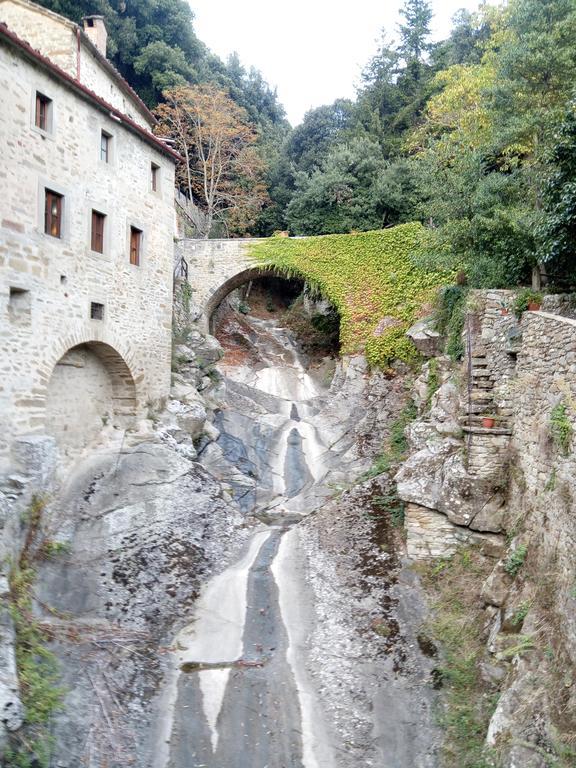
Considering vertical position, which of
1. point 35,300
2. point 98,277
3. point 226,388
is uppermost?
point 98,277

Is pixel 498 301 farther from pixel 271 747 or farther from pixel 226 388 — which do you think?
pixel 226 388

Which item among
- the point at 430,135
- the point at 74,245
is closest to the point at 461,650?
the point at 74,245

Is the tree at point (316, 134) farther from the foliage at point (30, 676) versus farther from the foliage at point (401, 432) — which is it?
the foliage at point (30, 676)

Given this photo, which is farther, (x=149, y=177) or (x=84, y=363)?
(x=149, y=177)

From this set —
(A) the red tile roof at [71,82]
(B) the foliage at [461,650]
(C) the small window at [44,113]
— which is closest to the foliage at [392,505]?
(B) the foliage at [461,650]

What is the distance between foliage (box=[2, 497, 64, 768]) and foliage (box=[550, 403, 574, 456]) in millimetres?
8853

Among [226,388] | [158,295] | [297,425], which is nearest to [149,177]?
[158,295]

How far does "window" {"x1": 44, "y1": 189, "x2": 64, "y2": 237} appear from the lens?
1295 centimetres

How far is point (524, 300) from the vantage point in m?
11.9

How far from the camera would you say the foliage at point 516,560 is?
360 inches

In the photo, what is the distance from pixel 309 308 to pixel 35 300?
933 inches

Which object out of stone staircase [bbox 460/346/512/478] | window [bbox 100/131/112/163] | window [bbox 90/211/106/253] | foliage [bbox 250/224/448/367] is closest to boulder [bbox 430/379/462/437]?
stone staircase [bbox 460/346/512/478]

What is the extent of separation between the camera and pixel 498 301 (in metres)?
12.3

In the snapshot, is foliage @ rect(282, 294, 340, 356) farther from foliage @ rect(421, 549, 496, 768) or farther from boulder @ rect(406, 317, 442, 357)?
foliage @ rect(421, 549, 496, 768)
